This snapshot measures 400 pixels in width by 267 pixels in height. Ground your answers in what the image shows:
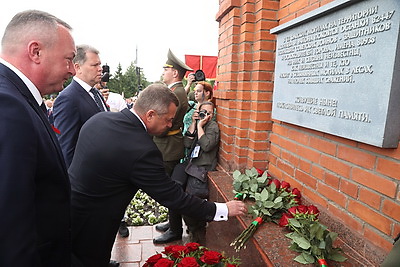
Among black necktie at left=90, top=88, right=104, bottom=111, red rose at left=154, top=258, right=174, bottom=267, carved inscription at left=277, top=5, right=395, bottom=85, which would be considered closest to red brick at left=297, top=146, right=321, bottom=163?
carved inscription at left=277, top=5, right=395, bottom=85

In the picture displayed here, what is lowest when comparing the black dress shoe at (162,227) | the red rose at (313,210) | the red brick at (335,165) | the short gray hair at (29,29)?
the black dress shoe at (162,227)

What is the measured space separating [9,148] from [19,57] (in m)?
0.45

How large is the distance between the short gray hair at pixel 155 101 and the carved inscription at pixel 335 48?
94 cm

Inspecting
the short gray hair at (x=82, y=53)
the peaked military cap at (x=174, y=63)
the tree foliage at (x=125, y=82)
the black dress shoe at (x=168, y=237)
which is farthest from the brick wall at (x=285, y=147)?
the tree foliage at (x=125, y=82)

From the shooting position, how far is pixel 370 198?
1408 millimetres

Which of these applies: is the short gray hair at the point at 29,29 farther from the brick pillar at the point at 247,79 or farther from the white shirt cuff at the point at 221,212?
the brick pillar at the point at 247,79

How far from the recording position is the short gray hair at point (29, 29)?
116 cm

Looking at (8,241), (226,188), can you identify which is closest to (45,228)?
(8,241)

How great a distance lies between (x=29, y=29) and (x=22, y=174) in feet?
2.07

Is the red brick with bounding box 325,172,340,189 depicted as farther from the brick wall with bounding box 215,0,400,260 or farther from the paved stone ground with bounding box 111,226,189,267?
the paved stone ground with bounding box 111,226,189,267

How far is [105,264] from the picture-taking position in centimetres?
192

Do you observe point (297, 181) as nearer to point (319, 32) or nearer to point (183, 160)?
point (319, 32)

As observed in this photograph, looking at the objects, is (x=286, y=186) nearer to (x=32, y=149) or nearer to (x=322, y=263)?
(x=322, y=263)

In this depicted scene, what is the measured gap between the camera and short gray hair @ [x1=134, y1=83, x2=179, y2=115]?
6.13ft
